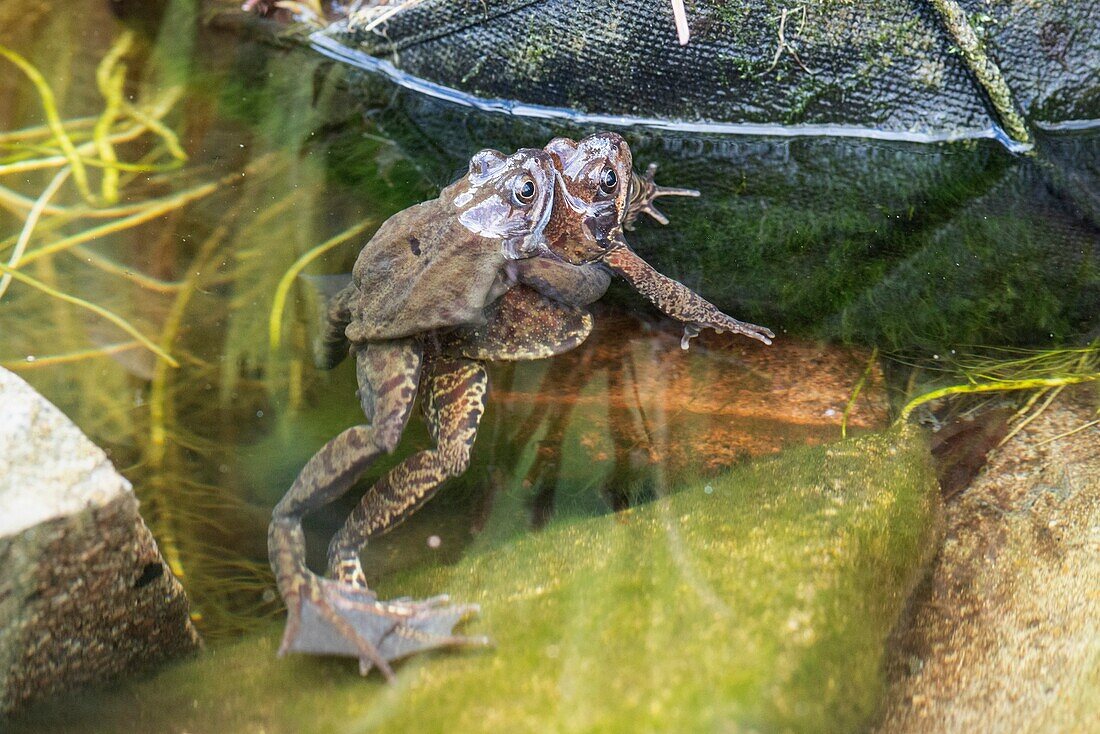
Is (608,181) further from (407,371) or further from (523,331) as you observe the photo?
(407,371)

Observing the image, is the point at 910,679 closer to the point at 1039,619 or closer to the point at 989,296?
the point at 1039,619

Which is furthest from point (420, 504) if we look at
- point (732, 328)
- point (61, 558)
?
point (732, 328)

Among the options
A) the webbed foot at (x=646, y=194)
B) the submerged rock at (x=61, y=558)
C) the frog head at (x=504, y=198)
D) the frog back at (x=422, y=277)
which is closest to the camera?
the submerged rock at (x=61, y=558)

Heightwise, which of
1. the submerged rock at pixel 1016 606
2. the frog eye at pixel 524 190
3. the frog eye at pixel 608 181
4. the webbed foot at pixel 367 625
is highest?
the frog eye at pixel 524 190

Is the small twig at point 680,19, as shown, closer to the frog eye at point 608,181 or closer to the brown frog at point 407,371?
the frog eye at point 608,181

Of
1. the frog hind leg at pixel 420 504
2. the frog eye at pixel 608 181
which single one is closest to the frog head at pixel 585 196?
the frog eye at pixel 608 181

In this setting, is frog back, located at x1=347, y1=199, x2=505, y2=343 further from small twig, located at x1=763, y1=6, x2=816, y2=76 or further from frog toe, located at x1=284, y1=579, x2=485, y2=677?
small twig, located at x1=763, y1=6, x2=816, y2=76
